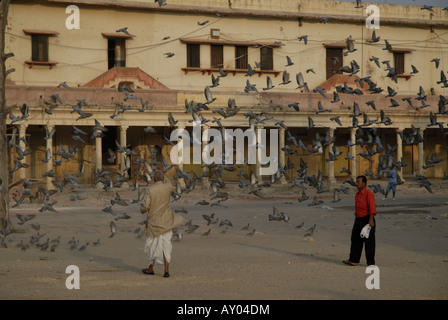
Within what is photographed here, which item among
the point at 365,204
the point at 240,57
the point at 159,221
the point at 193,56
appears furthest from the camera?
the point at 240,57

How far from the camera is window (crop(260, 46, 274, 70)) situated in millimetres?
43188

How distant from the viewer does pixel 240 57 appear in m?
42.7

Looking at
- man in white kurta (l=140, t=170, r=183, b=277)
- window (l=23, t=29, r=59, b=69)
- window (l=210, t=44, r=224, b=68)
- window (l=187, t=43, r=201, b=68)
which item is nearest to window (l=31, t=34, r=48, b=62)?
window (l=23, t=29, r=59, b=69)

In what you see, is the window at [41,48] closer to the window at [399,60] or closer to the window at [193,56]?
the window at [193,56]

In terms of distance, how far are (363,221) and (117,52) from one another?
1201 inches

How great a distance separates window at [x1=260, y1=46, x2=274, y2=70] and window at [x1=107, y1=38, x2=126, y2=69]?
345 inches

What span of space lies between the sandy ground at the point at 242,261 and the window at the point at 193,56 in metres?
18.9

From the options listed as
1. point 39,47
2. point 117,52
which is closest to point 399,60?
point 117,52

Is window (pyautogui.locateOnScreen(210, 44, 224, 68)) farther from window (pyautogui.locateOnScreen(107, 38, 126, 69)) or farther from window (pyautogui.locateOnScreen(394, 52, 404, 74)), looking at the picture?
window (pyautogui.locateOnScreen(394, 52, 404, 74))

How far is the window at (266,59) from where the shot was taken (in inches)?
1700

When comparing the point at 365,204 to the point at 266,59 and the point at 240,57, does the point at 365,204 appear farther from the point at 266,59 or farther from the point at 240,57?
the point at 266,59

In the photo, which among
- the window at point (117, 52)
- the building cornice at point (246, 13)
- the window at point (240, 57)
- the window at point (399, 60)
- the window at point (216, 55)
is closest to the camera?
the building cornice at point (246, 13)

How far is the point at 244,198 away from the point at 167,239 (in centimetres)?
2226

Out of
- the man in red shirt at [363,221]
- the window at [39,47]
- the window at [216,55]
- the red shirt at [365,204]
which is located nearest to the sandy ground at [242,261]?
the man in red shirt at [363,221]
